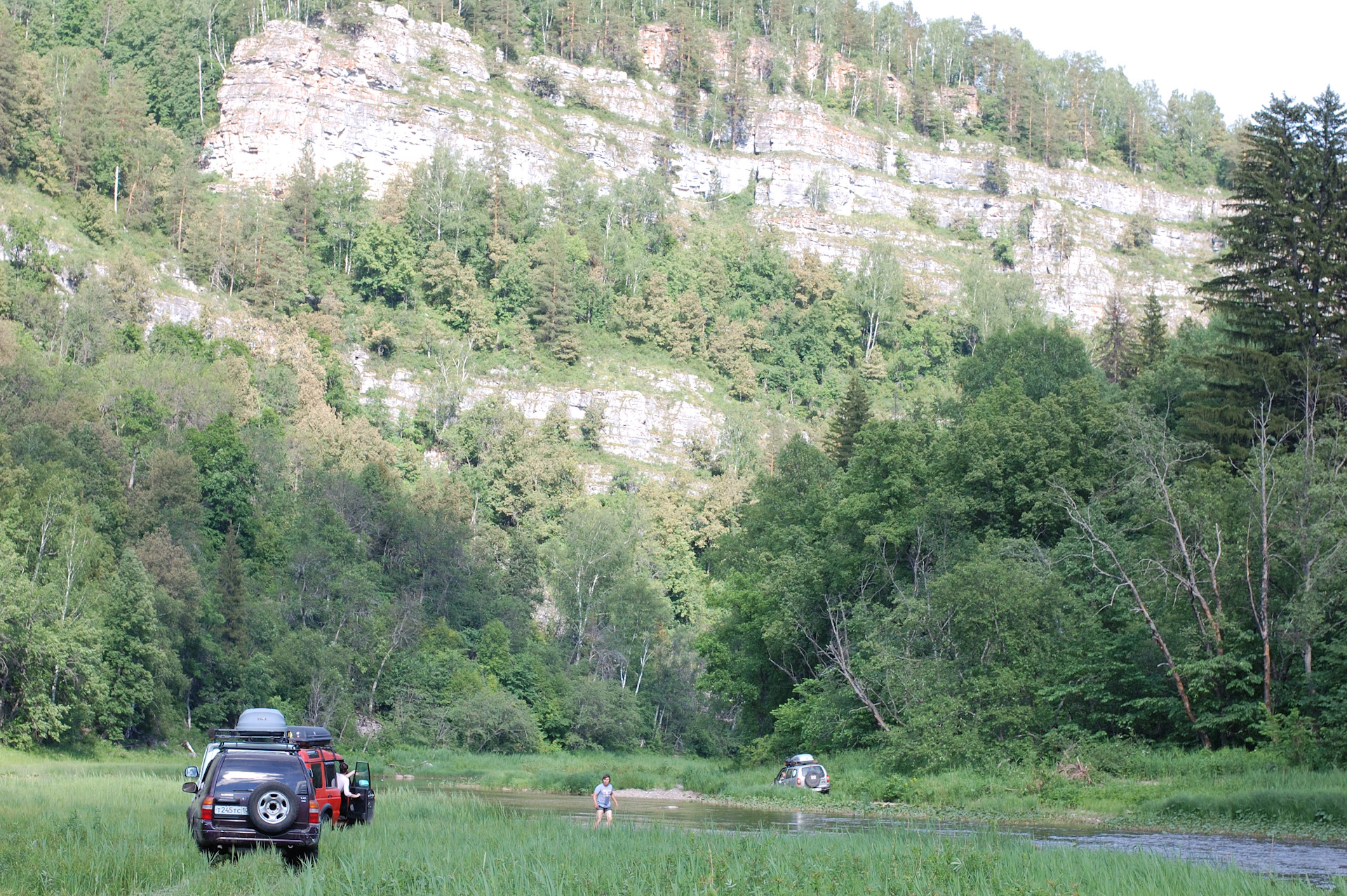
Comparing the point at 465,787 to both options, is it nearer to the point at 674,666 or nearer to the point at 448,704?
the point at 448,704

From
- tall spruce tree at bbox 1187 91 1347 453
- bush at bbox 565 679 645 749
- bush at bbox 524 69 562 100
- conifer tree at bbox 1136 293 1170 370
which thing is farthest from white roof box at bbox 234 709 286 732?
bush at bbox 524 69 562 100

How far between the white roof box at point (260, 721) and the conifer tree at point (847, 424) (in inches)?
1928

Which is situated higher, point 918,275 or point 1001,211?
point 1001,211

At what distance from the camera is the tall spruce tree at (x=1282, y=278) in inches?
1945

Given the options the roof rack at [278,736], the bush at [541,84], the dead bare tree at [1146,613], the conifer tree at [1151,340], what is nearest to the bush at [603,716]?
the conifer tree at [1151,340]

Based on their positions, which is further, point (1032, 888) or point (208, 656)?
point (208, 656)

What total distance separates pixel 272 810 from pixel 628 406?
374ft

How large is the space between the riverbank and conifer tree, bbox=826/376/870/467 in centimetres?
2539

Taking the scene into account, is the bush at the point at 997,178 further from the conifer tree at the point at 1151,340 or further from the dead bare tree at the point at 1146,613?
the dead bare tree at the point at 1146,613

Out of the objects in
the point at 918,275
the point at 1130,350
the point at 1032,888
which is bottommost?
the point at 1032,888

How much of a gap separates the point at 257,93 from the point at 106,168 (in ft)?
105

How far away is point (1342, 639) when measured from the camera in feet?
112

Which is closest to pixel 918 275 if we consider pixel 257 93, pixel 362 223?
pixel 362 223

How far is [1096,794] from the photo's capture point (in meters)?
35.1
